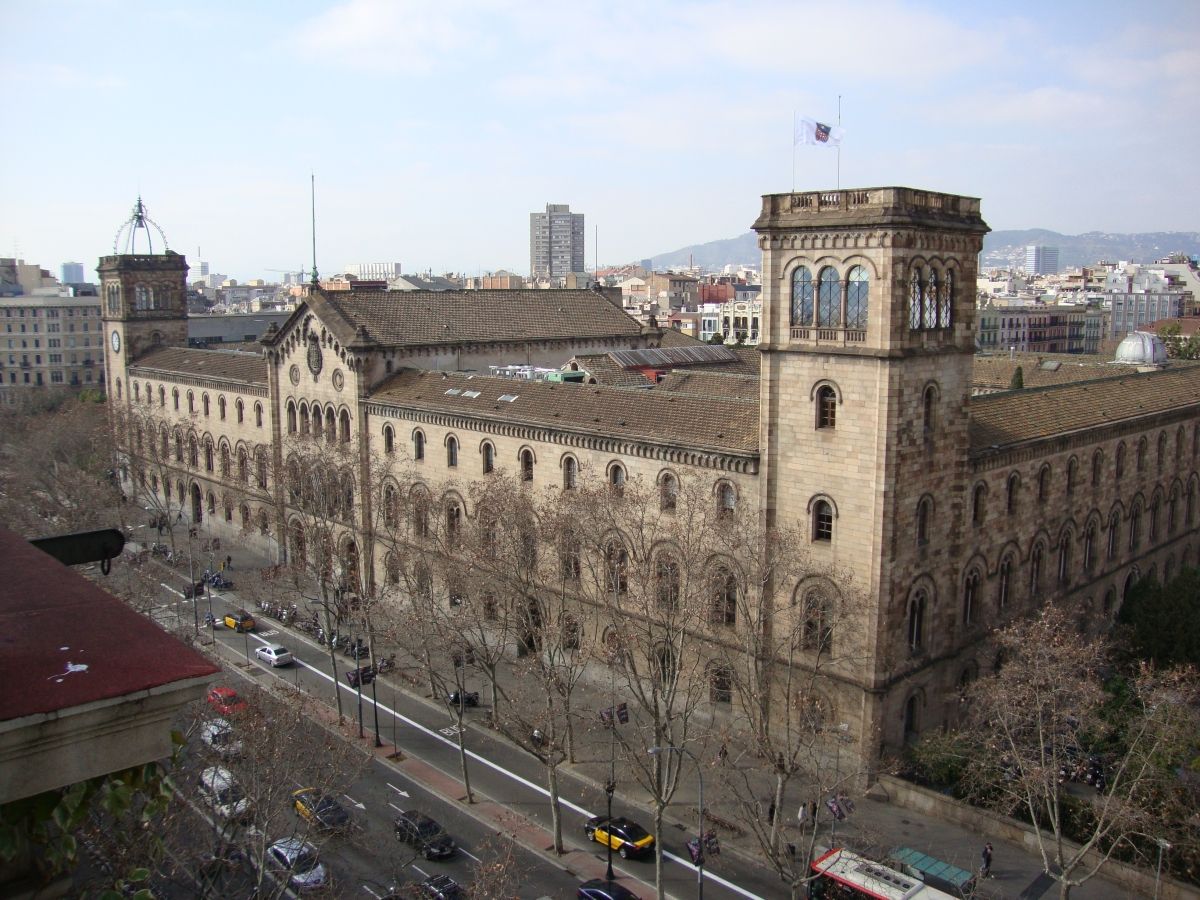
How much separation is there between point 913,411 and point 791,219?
9.50m

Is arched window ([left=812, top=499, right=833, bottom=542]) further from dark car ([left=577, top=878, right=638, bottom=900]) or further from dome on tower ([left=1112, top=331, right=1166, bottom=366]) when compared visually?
dome on tower ([left=1112, top=331, right=1166, bottom=366])

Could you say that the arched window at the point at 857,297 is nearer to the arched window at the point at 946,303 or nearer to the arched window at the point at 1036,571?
the arched window at the point at 946,303

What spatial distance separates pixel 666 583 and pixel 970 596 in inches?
625

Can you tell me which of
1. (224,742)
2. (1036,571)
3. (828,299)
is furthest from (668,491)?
(224,742)

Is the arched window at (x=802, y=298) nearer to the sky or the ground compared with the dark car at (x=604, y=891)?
nearer to the sky

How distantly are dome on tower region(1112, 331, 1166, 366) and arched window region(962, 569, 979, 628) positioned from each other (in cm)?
3752

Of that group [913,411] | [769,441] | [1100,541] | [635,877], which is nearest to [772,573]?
[769,441]

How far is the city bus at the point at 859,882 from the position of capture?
34.8m

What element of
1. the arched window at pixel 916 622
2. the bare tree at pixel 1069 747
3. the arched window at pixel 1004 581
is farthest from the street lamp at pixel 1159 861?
the arched window at pixel 1004 581

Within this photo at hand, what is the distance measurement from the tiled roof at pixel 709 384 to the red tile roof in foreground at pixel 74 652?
2020 inches

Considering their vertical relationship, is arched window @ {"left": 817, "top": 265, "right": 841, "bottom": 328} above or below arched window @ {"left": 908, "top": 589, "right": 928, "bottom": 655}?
above

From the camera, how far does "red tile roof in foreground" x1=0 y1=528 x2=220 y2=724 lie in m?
6.86

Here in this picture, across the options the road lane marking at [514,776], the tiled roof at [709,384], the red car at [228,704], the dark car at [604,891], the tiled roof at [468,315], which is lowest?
the road lane marking at [514,776]

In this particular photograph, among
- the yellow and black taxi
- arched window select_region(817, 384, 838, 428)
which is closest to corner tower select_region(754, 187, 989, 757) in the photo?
arched window select_region(817, 384, 838, 428)
